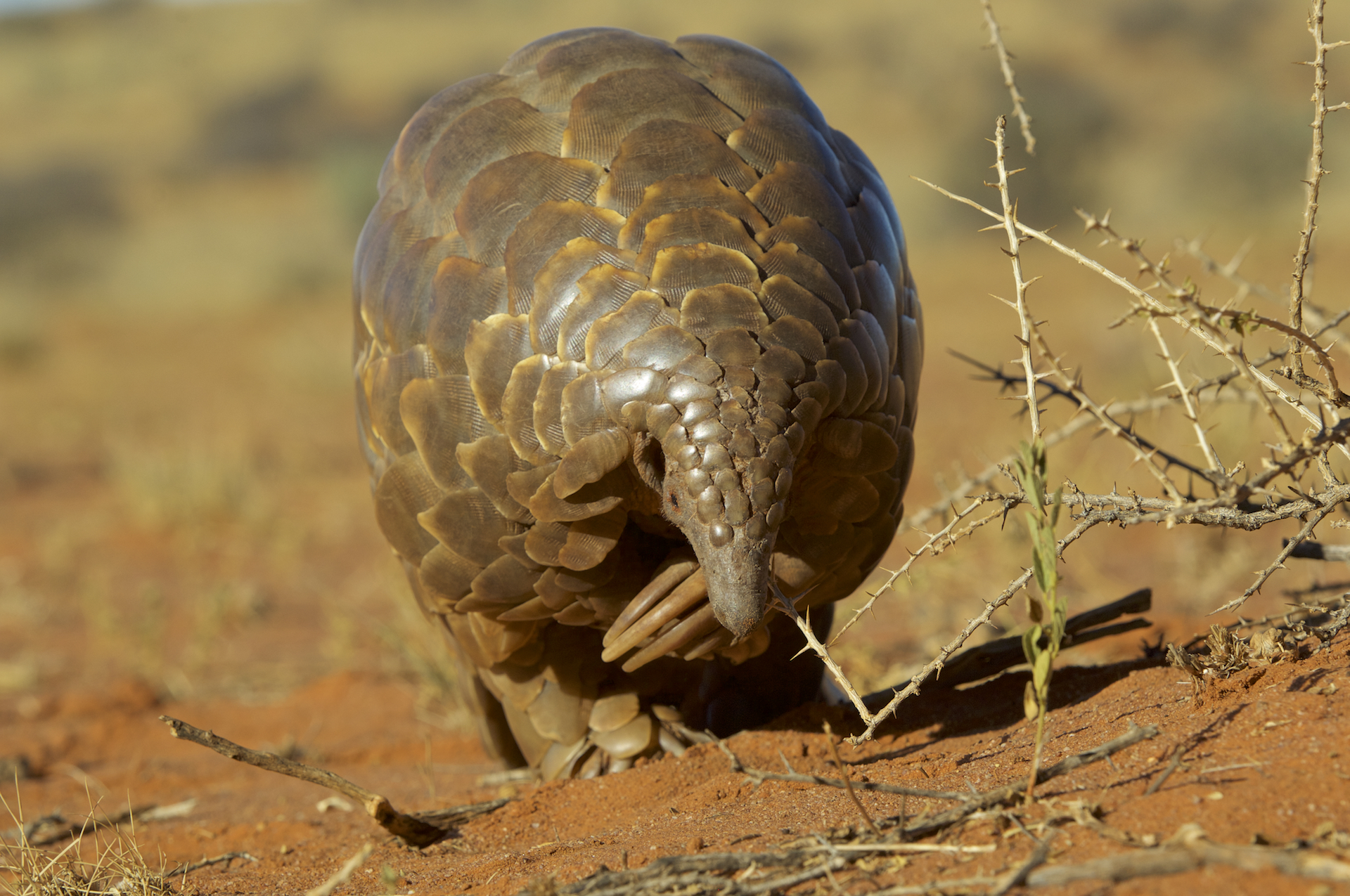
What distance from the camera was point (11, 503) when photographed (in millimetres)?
10086

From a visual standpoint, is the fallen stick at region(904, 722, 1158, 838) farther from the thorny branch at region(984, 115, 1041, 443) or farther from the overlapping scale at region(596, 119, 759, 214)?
the overlapping scale at region(596, 119, 759, 214)

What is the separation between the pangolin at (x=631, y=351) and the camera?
2.40m

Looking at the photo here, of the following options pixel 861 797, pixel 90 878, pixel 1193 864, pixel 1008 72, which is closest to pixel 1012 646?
pixel 861 797

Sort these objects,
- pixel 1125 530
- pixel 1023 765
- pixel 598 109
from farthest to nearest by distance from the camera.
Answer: pixel 1125 530, pixel 598 109, pixel 1023 765

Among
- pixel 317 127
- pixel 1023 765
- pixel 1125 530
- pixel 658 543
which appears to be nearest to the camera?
pixel 1023 765

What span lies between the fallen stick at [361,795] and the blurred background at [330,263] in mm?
1355

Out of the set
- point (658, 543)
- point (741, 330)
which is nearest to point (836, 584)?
point (658, 543)

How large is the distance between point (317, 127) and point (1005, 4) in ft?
69.6

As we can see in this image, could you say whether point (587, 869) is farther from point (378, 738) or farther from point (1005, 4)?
point (1005, 4)

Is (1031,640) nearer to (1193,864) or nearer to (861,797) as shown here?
(1193,864)

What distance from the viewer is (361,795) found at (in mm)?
2703

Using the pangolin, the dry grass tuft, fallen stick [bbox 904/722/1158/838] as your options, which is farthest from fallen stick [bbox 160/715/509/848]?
fallen stick [bbox 904/722/1158/838]

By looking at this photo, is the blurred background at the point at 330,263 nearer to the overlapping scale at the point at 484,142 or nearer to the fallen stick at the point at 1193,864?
the fallen stick at the point at 1193,864

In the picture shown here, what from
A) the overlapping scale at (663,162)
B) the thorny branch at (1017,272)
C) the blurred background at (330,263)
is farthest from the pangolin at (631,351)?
the blurred background at (330,263)
